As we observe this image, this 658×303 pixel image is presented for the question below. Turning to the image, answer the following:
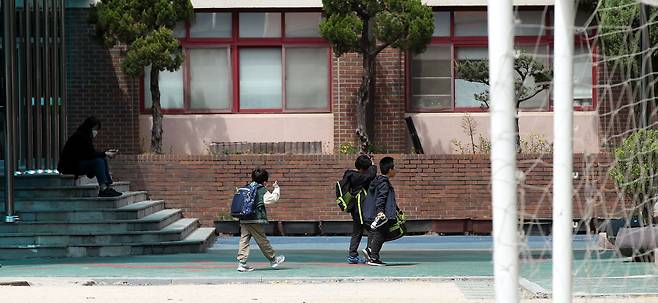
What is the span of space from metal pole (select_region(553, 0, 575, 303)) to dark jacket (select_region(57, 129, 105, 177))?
52.8 feet

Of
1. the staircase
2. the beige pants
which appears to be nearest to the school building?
the staircase

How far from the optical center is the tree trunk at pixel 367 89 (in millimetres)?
29163

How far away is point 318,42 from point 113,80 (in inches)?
167

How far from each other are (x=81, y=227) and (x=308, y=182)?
253 inches

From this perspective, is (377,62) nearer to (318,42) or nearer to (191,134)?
(318,42)

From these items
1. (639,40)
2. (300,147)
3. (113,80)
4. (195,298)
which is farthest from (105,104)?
(195,298)

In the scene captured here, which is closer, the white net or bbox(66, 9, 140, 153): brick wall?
the white net

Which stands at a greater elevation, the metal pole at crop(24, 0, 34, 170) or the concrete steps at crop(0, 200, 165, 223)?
the metal pole at crop(24, 0, 34, 170)

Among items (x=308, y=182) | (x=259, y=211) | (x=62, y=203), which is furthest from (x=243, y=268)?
(x=308, y=182)

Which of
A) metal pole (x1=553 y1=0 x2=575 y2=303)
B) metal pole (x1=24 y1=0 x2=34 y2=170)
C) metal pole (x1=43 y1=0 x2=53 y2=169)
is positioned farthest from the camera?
metal pole (x1=43 y1=0 x2=53 y2=169)

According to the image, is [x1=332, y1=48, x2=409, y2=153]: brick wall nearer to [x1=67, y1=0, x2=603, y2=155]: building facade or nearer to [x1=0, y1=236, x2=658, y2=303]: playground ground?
[x1=67, y1=0, x2=603, y2=155]: building facade

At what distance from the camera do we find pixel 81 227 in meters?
23.4

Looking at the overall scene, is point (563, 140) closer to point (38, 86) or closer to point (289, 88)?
point (38, 86)

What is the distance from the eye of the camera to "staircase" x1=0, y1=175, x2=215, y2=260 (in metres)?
22.5
